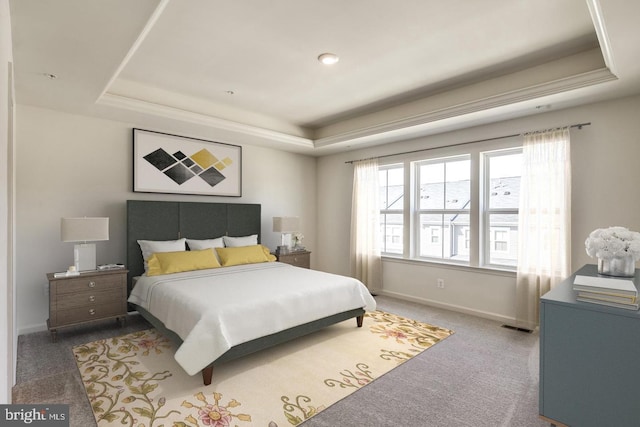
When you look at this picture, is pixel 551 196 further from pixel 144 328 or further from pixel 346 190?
pixel 144 328

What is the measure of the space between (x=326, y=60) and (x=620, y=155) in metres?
3.05

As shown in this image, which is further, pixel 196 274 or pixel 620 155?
pixel 196 274

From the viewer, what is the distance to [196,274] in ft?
A: 12.4

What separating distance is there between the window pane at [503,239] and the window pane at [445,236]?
0.31m

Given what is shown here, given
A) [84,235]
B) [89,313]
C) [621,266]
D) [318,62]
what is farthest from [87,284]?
[621,266]

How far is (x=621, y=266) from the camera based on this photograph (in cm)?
224

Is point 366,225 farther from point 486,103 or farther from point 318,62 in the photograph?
point 318,62

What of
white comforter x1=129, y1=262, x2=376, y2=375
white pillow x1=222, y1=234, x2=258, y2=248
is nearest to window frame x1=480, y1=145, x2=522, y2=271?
white comforter x1=129, y1=262, x2=376, y2=375

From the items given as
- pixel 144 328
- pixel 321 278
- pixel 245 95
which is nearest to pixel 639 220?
pixel 321 278

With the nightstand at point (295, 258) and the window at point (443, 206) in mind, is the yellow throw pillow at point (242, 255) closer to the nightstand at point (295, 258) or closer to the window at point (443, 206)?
the nightstand at point (295, 258)

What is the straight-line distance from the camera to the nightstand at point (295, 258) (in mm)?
5183

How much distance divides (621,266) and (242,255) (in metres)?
3.82

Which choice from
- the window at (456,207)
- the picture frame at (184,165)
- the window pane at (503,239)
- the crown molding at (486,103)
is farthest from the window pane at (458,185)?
the picture frame at (184,165)

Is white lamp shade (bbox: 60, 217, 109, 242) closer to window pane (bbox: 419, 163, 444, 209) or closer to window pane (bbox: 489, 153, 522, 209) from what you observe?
window pane (bbox: 419, 163, 444, 209)
